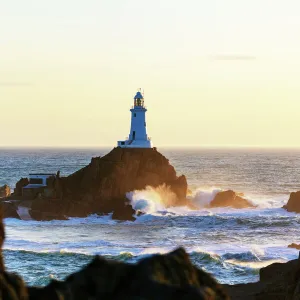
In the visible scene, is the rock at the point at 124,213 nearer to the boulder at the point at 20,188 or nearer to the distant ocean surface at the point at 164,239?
the distant ocean surface at the point at 164,239

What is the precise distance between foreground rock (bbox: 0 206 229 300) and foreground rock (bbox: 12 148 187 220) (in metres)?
65.3

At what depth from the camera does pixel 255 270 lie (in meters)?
46.3

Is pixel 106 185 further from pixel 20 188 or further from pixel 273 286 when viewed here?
pixel 273 286

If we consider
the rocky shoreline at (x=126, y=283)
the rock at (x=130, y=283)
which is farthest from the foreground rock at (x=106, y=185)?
the rock at (x=130, y=283)

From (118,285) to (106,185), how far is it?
236 feet

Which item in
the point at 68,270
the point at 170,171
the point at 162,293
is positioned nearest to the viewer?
the point at 162,293

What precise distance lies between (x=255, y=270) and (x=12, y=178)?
104 metres

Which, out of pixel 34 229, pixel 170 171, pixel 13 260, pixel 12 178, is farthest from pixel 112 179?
pixel 12 178

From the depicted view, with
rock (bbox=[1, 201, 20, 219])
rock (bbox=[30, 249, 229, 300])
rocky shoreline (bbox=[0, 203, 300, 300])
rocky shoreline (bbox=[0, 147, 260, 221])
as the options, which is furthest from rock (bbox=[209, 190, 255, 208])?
rock (bbox=[30, 249, 229, 300])

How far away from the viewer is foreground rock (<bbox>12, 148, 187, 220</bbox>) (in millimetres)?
77750

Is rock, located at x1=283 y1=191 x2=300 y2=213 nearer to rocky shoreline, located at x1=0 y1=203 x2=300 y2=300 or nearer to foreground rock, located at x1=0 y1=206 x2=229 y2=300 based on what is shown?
rocky shoreline, located at x1=0 y1=203 x2=300 y2=300

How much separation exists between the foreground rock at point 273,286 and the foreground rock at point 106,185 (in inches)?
Result: 1521

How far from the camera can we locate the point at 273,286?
35.2m

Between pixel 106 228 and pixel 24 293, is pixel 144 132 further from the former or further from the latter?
pixel 24 293
